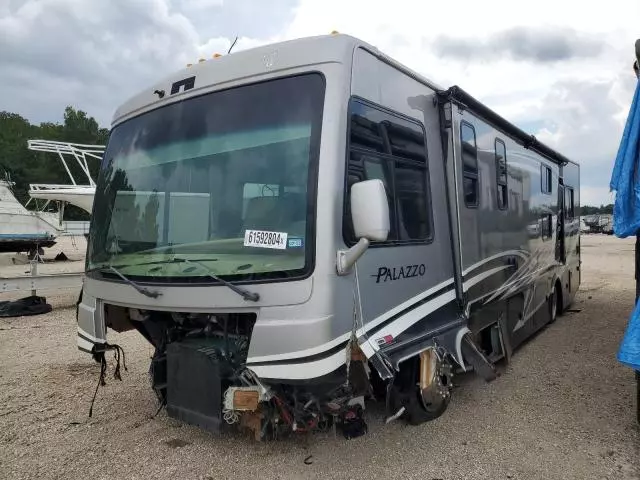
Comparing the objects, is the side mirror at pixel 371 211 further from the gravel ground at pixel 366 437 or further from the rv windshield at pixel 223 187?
the gravel ground at pixel 366 437

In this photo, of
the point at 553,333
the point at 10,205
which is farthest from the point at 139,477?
the point at 10,205

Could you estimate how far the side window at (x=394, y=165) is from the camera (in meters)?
3.18

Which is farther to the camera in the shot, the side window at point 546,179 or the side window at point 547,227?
the side window at point 546,179

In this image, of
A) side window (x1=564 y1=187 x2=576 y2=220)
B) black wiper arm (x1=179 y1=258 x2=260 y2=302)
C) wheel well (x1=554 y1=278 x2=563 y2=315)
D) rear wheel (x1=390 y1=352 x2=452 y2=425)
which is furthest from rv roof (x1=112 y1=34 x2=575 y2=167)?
side window (x1=564 y1=187 x2=576 y2=220)

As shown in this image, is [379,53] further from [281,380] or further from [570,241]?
[570,241]

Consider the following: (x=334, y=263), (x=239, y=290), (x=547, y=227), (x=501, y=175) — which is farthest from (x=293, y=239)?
(x=547, y=227)

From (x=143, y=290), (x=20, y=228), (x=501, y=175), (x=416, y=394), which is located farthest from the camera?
(x=20, y=228)

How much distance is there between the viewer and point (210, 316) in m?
3.47

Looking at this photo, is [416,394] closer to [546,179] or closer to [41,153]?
[546,179]

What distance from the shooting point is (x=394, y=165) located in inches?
139

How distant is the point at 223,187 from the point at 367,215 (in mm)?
1059

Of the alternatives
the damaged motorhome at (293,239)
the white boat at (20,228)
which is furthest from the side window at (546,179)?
the white boat at (20,228)

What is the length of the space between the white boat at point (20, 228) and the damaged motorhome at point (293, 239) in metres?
18.9

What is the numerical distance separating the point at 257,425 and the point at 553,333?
19.2 feet
